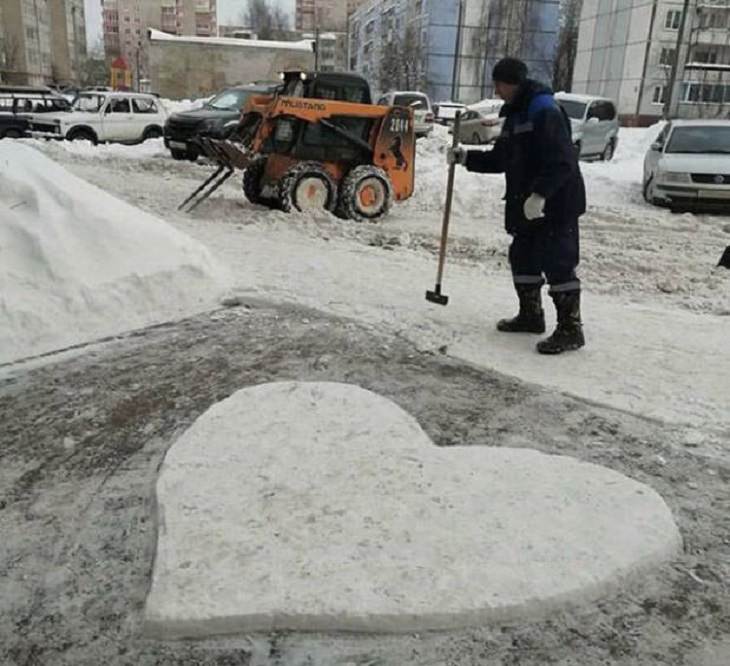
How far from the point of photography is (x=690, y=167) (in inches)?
469

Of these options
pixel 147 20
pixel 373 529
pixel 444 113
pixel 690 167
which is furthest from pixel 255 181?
pixel 147 20

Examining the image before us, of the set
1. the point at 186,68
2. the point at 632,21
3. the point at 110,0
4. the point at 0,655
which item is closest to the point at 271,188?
the point at 0,655

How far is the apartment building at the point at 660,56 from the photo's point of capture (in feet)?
155

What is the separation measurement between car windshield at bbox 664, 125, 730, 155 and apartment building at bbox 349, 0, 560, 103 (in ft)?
156

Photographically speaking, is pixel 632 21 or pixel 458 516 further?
pixel 632 21

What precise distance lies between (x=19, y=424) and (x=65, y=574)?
1.29 m

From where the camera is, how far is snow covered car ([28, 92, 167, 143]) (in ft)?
59.8

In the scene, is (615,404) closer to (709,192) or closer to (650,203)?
(709,192)

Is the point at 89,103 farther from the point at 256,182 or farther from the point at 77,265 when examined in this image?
the point at 77,265

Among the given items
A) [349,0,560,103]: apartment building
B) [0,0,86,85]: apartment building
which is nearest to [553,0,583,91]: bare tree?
[349,0,560,103]: apartment building

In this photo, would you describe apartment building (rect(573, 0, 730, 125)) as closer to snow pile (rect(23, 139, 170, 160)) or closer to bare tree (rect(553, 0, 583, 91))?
bare tree (rect(553, 0, 583, 91))

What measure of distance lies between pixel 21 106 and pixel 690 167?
51.2 feet

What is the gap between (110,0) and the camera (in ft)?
380

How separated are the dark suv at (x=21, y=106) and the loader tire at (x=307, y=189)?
1169cm
